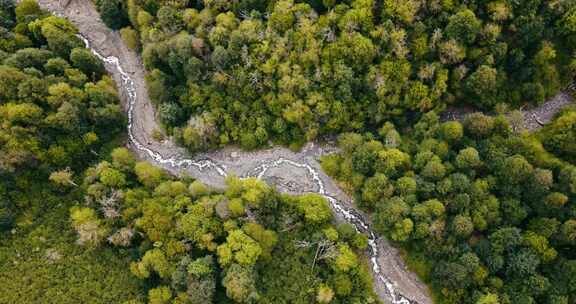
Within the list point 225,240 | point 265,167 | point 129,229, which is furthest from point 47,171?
point 265,167

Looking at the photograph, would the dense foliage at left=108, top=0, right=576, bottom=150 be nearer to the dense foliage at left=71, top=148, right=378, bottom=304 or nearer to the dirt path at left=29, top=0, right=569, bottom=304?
the dirt path at left=29, top=0, right=569, bottom=304

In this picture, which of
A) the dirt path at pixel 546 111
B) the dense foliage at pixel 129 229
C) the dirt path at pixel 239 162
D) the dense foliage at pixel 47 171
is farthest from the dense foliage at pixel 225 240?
the dirt path at pixel 546 111

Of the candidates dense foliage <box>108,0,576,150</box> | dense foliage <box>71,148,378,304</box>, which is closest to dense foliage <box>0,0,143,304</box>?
dense foliage <box>71,148,378,304</box>

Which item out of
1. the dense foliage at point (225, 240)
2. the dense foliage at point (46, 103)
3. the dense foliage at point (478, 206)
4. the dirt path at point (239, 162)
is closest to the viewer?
the dense foliage at point (478, 206)

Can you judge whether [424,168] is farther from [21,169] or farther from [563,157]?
[21,169]

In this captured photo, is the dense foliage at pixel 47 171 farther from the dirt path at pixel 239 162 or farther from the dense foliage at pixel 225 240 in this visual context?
the dirt path at pixel 239 162

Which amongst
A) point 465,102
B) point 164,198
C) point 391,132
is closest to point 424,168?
point 391,132
